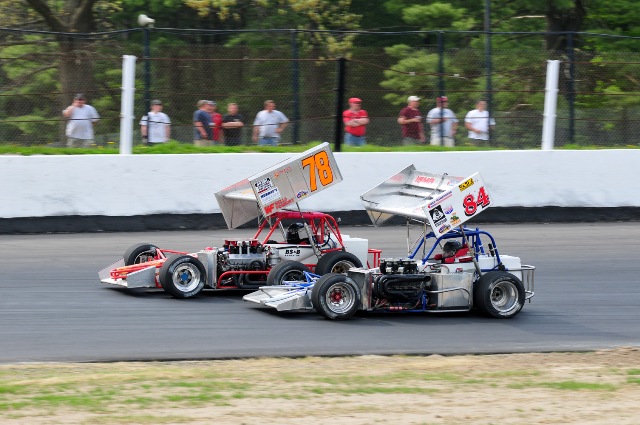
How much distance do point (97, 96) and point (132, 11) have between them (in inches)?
800

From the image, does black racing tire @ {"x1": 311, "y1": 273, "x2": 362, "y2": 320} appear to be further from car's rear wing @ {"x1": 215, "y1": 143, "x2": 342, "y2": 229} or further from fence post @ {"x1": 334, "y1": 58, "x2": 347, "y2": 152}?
fence post @ {"x1": 334, "y1": 58, "x2": 347, "y2": 152}

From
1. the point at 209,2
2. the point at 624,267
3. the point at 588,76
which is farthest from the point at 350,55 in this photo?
the point at 209,2

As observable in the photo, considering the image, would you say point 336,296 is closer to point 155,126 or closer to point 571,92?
point 155,126

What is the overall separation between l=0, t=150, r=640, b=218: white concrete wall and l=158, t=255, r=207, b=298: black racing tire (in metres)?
4.54

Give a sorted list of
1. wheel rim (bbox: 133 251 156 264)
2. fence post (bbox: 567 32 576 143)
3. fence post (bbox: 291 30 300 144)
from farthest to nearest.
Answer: fence post (bbox: 567 32 576 143), fence post (bbox: 291 30 300 144), wheel rim (bbox: 133 251 156 264)

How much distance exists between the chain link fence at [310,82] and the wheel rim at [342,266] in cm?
537

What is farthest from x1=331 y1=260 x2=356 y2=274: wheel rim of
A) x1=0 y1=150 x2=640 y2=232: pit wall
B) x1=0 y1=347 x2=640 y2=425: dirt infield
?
x1=0 y1=150 x2=640 y2=232: pit wall

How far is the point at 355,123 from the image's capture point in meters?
16.7

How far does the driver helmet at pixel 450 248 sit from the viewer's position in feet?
34.6

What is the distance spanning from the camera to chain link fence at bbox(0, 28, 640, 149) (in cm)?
1506

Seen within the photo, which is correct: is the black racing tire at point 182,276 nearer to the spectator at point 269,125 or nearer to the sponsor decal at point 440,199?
the sponsor decal at point 440,199

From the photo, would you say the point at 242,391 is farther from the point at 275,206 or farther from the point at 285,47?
the point at 285,47

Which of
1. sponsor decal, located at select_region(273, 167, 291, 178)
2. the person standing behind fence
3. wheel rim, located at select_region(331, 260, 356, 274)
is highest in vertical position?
the person standing behind fence

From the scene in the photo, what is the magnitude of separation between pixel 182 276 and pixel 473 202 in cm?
301
